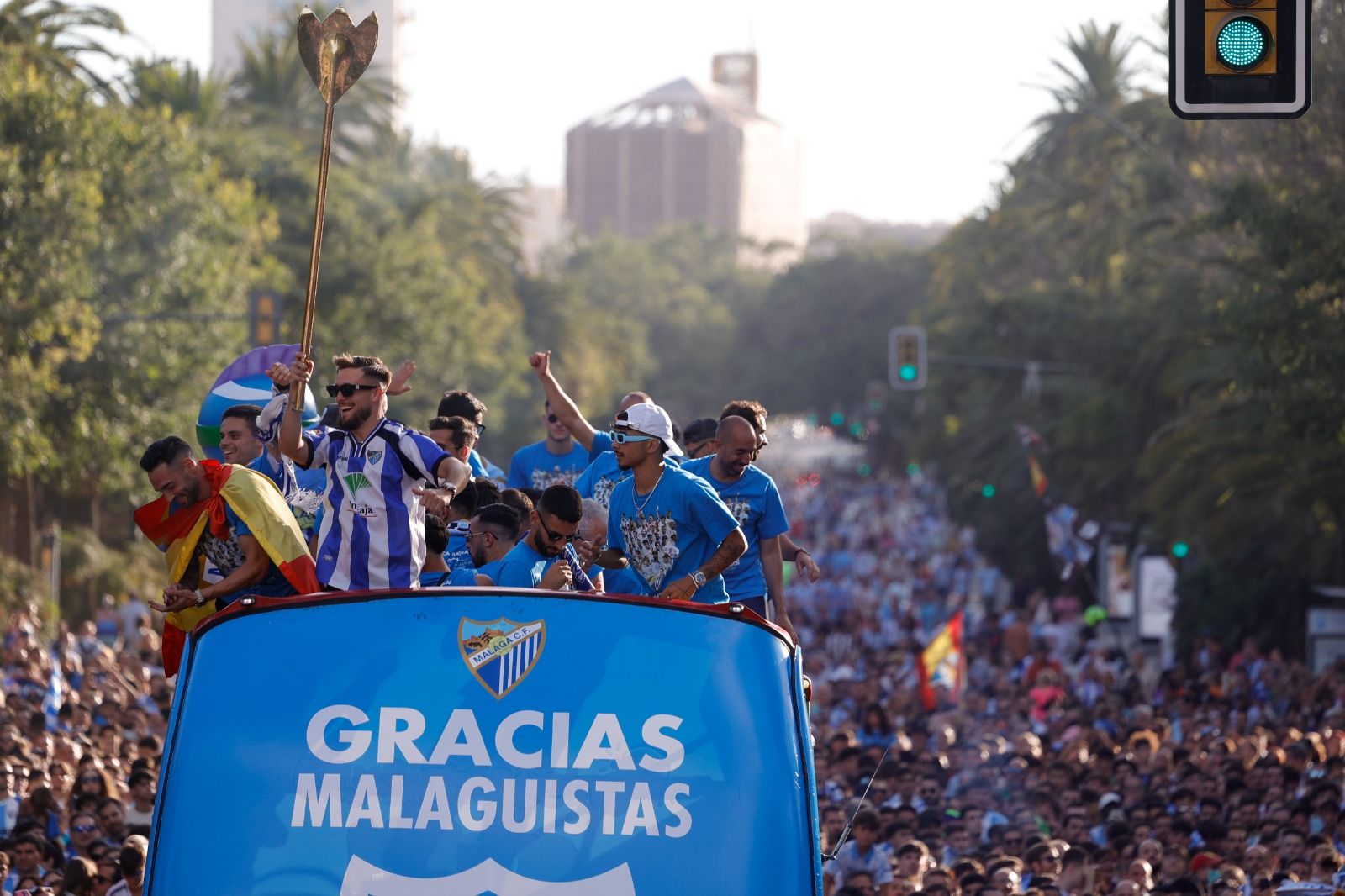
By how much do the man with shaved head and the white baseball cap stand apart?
1.08 meters

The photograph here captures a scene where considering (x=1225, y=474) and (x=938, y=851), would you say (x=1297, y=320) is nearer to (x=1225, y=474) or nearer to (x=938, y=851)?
(x=1225, y=474)

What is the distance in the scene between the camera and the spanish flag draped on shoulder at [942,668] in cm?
2322

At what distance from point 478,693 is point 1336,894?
5.17 m

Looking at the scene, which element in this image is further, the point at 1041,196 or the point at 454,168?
the point at 454,168

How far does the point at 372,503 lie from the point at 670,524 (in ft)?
3.88

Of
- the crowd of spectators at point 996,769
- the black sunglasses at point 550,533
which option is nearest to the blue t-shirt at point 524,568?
the black sunglasses at point 550,533

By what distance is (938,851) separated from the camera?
13.8 meters

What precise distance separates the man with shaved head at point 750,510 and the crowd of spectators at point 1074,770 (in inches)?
88.1

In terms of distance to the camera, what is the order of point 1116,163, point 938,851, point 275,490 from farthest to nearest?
point 1116,163, point 938,851, point 275,490

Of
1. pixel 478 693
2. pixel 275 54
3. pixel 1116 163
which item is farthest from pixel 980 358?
pixel 478 693

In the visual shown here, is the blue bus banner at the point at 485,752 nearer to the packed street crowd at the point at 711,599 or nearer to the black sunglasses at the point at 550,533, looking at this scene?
the packed street crowd at the point at 711,599

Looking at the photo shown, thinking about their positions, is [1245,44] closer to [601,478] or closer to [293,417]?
[601,478]

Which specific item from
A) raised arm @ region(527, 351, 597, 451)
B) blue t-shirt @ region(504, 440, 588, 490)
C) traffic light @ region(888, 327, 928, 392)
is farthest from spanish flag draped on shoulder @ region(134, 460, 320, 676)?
traffic light @ region(888, 327, 928, 392)

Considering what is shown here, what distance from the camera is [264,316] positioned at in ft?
90.3
